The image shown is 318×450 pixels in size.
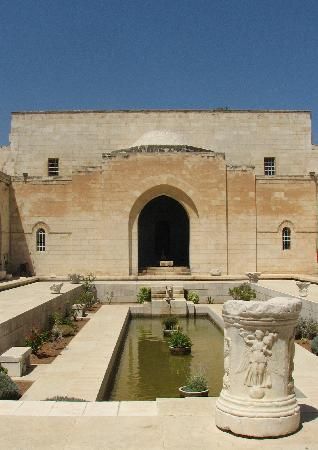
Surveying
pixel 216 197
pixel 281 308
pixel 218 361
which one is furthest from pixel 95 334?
pixel 216 197

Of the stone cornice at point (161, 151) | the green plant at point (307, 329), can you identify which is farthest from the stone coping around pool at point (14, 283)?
the green plant at point (307, 329)

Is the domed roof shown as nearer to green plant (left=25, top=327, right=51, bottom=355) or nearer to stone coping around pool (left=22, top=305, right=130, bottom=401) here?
stone coping around pool (left=22, top=305, right=130, bottom=401)

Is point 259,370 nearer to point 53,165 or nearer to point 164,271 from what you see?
point 164,271

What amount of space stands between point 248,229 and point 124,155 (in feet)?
22.0

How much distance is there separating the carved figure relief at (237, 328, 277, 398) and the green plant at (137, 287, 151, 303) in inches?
586

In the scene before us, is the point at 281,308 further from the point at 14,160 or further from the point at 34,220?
the point at 14,160

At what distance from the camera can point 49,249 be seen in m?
25.8

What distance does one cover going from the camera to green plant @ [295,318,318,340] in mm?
13117

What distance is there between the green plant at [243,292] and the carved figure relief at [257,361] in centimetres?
1399

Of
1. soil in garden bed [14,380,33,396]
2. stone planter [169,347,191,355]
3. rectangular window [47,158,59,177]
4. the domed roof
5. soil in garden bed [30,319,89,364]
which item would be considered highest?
the domed roof

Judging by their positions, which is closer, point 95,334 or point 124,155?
point 95,334

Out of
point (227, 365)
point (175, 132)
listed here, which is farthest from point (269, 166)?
point (227, 365)

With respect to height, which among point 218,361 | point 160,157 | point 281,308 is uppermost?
point 160,157

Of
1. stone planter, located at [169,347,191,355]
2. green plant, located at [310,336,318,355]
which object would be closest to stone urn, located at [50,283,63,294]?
stone planter, located at [169,347,191,355]
